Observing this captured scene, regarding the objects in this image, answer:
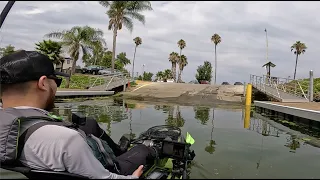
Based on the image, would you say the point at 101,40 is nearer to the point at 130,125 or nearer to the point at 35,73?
the point at 130,125

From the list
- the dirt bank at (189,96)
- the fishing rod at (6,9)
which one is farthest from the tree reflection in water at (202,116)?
the fishing rod at (6,9)

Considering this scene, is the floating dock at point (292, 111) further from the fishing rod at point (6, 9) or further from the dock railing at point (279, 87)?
the fishing rod at point (6, 9)

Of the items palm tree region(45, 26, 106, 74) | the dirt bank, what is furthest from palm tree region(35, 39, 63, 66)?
the dirt bank

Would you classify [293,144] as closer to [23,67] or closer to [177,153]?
[177,153]

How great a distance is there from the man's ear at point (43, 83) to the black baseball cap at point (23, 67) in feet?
0.07

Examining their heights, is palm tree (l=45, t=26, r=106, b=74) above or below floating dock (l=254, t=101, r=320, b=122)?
above

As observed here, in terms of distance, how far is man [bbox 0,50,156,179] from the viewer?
64.9 inches

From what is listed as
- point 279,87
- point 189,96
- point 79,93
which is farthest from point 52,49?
point 279,87

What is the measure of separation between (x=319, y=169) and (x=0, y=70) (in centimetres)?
426

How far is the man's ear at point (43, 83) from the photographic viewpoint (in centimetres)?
184

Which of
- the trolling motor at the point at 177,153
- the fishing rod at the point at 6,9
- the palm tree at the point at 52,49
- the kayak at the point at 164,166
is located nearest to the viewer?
the kayak at the point at 164,166

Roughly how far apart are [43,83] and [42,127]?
1.04ft

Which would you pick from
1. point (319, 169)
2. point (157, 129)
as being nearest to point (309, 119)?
point (319, 169)

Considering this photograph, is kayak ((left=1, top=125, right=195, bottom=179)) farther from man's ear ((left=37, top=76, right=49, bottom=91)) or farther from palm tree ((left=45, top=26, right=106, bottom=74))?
palm tree ((left=45, top=26, right=106, bottom=74))
